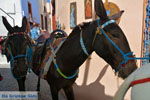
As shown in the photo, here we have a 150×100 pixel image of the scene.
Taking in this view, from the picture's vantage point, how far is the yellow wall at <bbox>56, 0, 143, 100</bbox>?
3121 millimetres

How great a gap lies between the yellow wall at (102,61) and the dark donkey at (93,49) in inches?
45.4

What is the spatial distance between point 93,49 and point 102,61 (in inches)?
59.6

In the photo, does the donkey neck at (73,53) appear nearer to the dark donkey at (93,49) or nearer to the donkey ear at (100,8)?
the dark donkey at (93,49)

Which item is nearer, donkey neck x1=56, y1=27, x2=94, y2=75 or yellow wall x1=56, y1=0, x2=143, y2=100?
donkey neck x1=56, y1=27, x2=94, y2=75

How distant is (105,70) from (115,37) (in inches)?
69.2

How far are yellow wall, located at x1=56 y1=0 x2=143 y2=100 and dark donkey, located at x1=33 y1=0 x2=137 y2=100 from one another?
115 cm

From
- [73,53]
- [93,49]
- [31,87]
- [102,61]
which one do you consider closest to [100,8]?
[93,49]

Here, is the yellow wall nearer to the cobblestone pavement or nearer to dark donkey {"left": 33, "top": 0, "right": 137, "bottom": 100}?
the cobblestone pavement

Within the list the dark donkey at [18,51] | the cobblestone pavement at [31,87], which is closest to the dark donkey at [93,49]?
the dark donkey at [18,51]

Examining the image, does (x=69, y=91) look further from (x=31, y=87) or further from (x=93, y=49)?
(x=31, y=87)

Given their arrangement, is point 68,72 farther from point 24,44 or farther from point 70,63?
point 24,44

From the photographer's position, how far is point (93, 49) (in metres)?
2.19

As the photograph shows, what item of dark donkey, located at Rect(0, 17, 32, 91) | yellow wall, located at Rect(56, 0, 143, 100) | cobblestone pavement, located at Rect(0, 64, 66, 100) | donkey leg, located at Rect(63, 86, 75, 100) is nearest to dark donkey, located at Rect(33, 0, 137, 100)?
A: donkey leg, located at Rect(63, 86, 75, 100)

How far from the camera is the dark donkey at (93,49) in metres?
1.91
